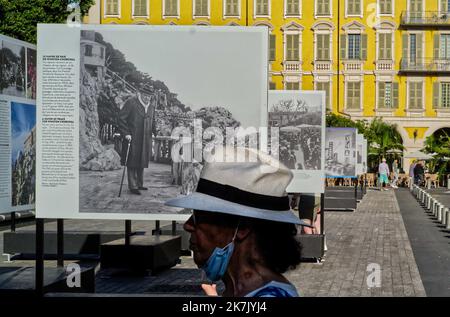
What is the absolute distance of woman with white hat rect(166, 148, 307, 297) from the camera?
8.38ft

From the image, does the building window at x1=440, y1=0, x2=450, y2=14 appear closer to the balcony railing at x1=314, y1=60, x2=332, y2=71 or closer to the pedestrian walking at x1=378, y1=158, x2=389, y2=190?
the balcony railing at x1=314, y1=60, x2=332, y2=71

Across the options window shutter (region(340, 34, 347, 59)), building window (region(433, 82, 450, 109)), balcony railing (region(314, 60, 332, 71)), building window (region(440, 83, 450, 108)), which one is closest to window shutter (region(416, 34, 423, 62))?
building window (region(440, 83, 450, 108))

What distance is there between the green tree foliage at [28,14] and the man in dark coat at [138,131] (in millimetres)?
24683

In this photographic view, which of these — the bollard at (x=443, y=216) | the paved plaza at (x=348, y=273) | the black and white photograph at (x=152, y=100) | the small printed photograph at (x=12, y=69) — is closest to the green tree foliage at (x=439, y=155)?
the bollard at (x=443, y=216)

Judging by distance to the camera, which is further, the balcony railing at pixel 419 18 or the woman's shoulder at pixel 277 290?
the balcony railing at pixel 419 18

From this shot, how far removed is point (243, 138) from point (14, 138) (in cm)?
145

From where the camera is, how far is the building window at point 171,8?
47.5ft

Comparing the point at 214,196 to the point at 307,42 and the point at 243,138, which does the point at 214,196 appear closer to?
the point at 243,138

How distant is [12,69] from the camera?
6.08 metres

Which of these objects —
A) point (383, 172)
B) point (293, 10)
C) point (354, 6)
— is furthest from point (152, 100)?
point (383, 172)

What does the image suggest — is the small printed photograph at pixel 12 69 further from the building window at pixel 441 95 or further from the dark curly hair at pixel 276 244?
the building window at pixel 441 95

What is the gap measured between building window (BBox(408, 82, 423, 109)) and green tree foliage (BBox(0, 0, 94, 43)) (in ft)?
48.3

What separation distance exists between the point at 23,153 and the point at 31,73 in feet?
1.69
